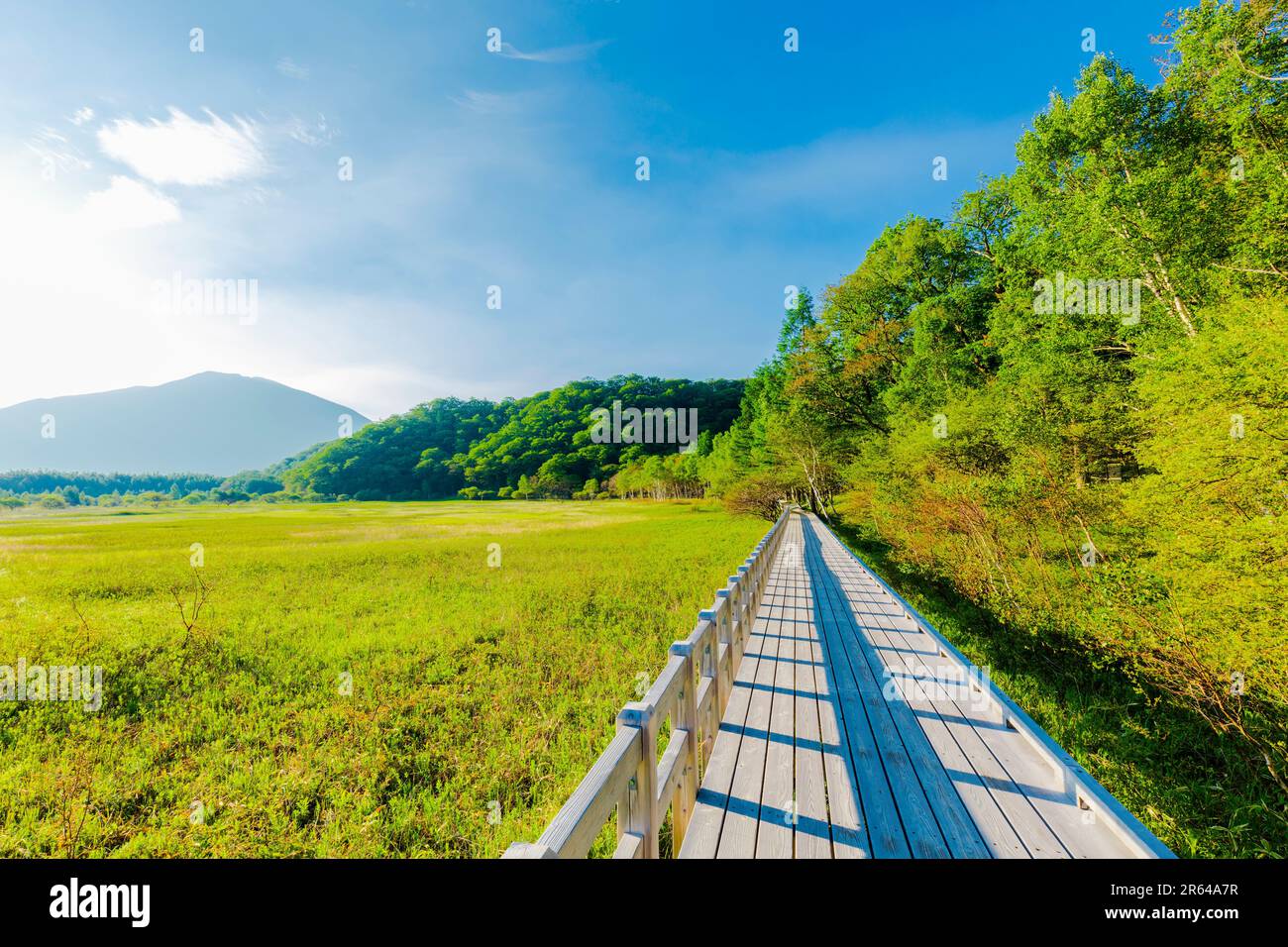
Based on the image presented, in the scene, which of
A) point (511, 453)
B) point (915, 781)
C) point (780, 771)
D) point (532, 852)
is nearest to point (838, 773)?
point (780, 771)

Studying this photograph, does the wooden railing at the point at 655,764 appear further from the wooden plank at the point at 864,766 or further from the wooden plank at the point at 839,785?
the wooden plank at the point at 864,766

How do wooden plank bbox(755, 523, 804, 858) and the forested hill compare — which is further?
the forested hill

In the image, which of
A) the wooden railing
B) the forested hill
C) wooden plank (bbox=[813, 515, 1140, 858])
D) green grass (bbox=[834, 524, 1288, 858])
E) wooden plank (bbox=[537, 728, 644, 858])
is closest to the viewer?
wooden plank (bbox=[537, 728, 644, 858])

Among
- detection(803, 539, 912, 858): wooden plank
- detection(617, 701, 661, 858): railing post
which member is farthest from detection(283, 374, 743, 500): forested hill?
detection(617, 701, 661, 858): railing post

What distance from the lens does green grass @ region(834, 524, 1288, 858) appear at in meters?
5.05

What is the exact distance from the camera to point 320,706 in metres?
6.95

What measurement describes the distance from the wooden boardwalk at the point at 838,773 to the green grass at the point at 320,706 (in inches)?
78.2

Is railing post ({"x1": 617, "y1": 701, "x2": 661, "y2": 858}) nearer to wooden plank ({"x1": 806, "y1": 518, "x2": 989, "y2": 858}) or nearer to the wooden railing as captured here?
the wooden railing

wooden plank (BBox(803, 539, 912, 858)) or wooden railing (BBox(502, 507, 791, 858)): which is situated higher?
wooden railing (BBox(502, 507, 791, 858))

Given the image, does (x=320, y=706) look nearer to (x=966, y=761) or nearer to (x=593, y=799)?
(x=593, y=799)

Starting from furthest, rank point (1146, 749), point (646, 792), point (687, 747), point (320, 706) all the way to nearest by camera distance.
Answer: point (320, 706)
point (1146, 749)
point (687, 747)
point (646, 792)

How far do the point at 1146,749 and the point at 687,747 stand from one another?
7.66m

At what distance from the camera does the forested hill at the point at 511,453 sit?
310ft
